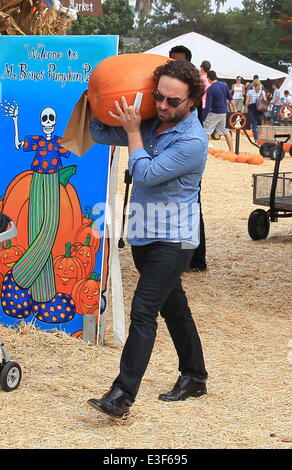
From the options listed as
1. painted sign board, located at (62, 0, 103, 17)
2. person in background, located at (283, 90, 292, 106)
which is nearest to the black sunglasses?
painted sign board, located at (62, 0, 103, 17)

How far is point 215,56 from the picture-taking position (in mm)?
33844

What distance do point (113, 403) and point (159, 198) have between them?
1.11 metres

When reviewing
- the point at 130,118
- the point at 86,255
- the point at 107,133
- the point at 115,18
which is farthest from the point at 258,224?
the point at 115,18

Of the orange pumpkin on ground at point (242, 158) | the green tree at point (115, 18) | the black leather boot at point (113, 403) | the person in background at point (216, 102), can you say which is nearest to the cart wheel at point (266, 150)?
the orange pumpkin on ground at point (242, 158)

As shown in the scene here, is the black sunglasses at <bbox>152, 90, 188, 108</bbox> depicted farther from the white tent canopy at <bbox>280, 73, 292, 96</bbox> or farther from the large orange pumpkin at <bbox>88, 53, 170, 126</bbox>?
the white tent canopy at <bbox>280, 73, 292, 96</bbox>

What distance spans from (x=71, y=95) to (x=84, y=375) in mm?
1953

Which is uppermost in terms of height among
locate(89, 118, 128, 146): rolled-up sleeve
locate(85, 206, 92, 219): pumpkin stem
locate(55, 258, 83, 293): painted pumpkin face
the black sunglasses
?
the black sunglasses

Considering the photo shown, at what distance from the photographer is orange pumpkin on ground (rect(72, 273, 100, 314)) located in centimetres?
632

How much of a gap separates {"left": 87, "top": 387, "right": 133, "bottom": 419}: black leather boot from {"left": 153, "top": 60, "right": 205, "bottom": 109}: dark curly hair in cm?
161

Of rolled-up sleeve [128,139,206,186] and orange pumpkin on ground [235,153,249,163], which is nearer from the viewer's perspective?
rolled-up sleeve [128,139,206,186]

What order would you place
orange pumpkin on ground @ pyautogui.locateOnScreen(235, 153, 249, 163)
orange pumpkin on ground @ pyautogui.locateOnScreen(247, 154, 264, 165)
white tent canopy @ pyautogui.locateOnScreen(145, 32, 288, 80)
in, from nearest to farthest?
orange pumpkin on ground @ pyautogui.locateOnScreen(247, 154, 264, 165) → orange pumpkin on ground @ pyautogui.locateOnScreen(235, 153, 249, 163) → white tent canopy @ pyautogui.locateOnScreen(145, 32, 288, 80)

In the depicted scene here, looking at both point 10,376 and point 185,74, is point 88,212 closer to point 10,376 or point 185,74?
point 10,376

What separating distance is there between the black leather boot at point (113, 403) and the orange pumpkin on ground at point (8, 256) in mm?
2037

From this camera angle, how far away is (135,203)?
4.79 m
